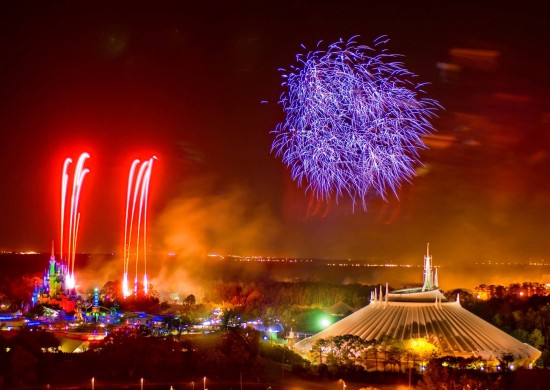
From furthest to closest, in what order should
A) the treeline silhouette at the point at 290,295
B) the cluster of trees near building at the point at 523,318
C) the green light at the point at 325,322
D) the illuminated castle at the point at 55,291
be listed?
1. the treeline silhouette at the point at 290,295
2. the green light at the point at 325,322
3. the illuminated castle at the point at 55,291
4. the cluster of trees near building at the point at 523,318

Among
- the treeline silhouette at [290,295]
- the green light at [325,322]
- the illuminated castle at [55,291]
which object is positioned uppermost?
the illuminated castle at [55,291]

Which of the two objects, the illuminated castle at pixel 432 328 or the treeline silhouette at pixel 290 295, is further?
the treeline silhouette at pixel 290 295

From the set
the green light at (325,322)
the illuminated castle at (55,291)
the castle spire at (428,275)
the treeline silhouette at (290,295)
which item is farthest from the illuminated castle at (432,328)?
the treeline silhouette at (290,295)

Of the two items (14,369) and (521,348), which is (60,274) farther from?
(521,348)

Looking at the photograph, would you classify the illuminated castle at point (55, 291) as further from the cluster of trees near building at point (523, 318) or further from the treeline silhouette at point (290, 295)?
the cluster of trees near building at point (523, 318)

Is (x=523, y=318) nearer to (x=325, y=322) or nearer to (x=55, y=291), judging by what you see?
(x=325, y=322)

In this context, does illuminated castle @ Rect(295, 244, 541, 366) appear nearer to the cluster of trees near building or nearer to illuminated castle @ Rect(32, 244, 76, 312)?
the cluster of trees near building
